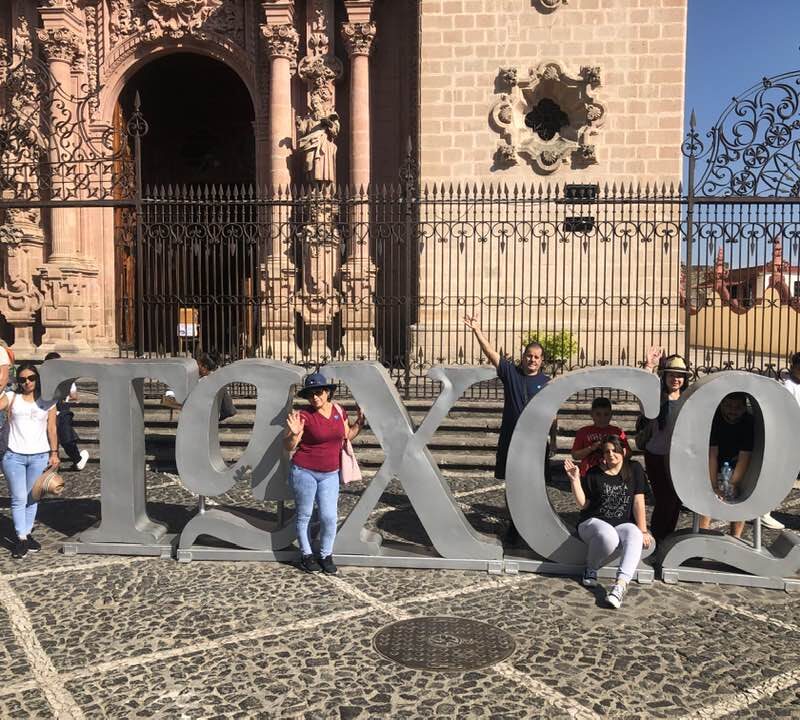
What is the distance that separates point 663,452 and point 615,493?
28.6 inches

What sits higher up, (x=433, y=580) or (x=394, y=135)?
(x=394, y=135)

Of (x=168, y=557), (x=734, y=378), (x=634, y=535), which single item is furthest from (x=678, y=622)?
(x=168, y=557)

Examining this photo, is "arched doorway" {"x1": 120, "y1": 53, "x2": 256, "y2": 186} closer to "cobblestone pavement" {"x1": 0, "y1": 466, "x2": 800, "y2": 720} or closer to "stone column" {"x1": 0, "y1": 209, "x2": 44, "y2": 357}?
"stone column" {"x1": 0, "y1": 209, "x2": 44, "y2": 357}

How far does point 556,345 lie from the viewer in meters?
12.3

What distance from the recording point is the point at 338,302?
14094mm

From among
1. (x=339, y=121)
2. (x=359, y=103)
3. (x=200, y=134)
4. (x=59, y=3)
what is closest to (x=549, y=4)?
(x=359, y=103)

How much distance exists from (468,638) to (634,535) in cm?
149

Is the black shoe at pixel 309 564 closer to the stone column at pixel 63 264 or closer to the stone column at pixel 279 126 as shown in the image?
the stone column at pixel 279 126

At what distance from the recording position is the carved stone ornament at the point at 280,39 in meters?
14.4

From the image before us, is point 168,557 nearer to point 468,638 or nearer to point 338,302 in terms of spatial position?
point 468,638

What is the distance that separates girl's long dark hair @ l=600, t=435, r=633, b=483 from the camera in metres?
5.38

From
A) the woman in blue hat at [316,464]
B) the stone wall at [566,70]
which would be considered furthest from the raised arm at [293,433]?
the stone wall at [566,70]

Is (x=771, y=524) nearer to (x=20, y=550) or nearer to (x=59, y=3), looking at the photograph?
(x=20, y=550)

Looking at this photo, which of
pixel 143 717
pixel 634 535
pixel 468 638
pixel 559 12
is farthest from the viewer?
pixel 559 12
